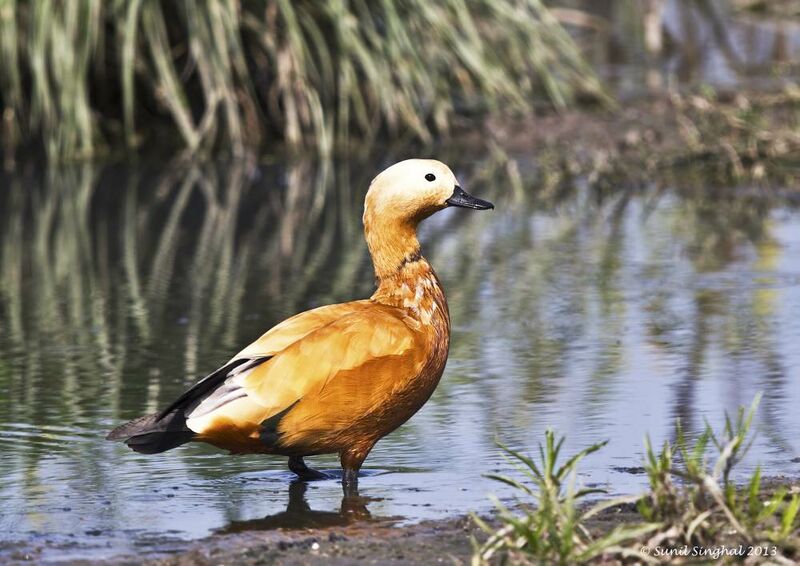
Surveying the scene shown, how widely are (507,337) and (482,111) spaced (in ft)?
21.8

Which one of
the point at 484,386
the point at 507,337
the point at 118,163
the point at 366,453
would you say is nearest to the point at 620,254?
the point at 507,337

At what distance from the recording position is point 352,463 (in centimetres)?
506

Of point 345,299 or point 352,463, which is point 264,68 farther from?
point 352,463

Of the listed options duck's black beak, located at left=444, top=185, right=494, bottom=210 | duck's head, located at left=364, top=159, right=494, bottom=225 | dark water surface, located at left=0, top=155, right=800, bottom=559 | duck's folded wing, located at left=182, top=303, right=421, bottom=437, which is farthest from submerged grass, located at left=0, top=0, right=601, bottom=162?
duck's folded wing, located at left=182, top=303, right=421, bottom=437

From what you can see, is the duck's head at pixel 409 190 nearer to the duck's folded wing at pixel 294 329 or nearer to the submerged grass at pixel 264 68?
the duck's folded wing at pixel 294 329

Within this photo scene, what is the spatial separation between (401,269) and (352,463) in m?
0.69

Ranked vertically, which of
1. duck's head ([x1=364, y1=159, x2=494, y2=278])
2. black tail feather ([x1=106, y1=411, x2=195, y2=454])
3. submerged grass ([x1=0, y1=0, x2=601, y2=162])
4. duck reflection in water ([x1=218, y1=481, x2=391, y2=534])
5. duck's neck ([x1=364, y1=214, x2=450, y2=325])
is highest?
submerged grass ([x1=0, y1=0, x2=601, y2=162])

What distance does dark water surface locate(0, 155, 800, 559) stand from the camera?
5031 mm

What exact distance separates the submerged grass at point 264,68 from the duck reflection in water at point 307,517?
25.3ft

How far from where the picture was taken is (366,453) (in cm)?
507

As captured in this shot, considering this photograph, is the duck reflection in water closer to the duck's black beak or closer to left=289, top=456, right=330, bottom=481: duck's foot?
left=289, top=456, right=330, bottom=481: duck's foot

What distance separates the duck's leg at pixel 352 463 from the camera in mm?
5035

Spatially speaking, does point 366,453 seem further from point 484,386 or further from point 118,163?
point 118,163

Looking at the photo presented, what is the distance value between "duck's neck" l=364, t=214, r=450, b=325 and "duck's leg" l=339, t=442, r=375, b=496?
0.52 m
